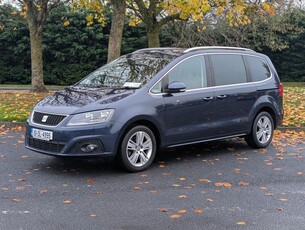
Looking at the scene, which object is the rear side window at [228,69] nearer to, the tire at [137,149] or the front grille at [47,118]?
the tire at [137,149]

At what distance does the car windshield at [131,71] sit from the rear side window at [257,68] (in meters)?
1.73

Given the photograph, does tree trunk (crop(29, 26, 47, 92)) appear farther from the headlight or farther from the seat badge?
the headlight

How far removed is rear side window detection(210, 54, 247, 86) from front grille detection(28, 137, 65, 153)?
2.98 metres

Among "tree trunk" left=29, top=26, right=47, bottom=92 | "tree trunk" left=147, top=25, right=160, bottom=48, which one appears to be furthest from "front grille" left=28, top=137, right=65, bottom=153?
"tree trunk" left=29, top=26, right=47, bottom=92

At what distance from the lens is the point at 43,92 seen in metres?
18.7

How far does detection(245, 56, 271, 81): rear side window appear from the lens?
8.99 metres

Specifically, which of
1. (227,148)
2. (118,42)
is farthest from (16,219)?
(118,42)

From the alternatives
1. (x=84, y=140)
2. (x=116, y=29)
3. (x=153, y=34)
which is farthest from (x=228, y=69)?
(x=153, y=34)

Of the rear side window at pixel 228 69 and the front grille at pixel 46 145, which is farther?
the rear side window at pixel 228 69

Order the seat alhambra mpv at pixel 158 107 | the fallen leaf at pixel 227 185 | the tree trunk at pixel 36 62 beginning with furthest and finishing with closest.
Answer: the tree trunk at pixel 36 62 → the seat alhambra mpv at pixel 158 107 → the fallen leaf at pixel 227 185

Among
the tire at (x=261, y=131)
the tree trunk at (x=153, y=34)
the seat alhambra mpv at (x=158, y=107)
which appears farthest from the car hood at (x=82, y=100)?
the tree trunk at (x=153, y=34)

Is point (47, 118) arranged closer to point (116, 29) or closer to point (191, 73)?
point (191, 73)

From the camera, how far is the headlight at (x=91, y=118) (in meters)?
Result: 6.68

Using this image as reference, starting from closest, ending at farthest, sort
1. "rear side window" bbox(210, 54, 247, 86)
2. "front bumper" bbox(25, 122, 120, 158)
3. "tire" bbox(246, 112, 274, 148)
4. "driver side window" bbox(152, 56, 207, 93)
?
"front bumper" bbox(25, 122, 120, 158)
"driver side window" bbox(152, 56, 207, 93)
"rear side window" bbox(210, 54, 247, 86)
"tire" bbox(246, 112, 274, 148)
